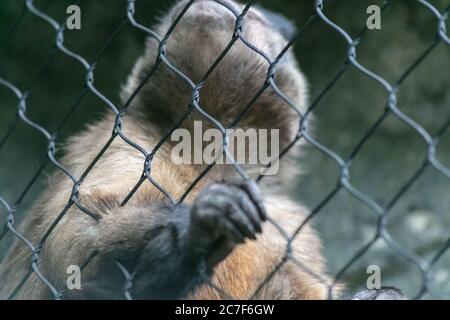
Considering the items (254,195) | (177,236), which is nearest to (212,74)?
(177,236)

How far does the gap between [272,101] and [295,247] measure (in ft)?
2.51

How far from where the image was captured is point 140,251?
2.78 meters

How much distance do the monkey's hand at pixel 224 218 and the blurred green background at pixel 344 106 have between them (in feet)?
9.95

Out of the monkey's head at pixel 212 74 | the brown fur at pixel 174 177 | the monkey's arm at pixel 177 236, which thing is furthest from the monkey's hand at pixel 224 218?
the monkey's head at pixel 212 74

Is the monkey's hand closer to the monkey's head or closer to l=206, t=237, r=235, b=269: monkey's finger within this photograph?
l=206, t=237, r=235, b=269: monkey's finger

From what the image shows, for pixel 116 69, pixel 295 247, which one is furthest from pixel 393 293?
pixel 116 69

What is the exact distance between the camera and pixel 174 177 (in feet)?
11.3

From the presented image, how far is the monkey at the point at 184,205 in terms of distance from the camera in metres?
2.53

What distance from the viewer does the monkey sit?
99.6 inches

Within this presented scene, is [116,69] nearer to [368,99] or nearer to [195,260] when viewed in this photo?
[368,99]

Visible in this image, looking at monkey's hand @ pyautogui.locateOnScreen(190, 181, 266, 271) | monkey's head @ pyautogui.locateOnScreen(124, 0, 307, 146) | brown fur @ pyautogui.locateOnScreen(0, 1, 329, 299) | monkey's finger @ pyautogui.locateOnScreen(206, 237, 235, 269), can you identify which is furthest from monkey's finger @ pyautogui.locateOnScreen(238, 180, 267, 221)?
monkey's head @ pyautogui.locateOnScreen(124, 0, 307, 146)

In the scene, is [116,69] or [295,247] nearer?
[295,247]

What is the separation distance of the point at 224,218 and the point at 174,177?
1067 millimetres
